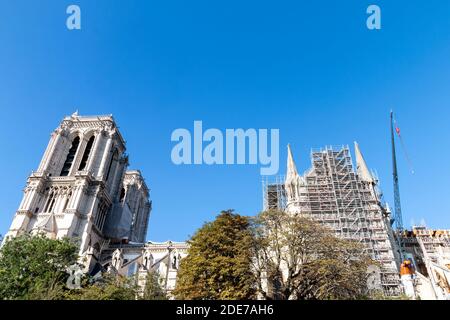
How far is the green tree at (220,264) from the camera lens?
1095 inches

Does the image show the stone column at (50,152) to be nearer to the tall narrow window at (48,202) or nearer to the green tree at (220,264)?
the tall narrow window at (48,202)

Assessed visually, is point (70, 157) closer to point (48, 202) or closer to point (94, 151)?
point (94, 151)

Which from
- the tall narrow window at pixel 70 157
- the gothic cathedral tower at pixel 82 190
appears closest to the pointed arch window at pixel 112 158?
the gothic cathedral tower at pixel 82 190

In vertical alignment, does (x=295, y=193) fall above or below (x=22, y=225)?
above

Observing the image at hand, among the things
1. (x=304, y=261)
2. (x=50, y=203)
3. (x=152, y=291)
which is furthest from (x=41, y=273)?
(x=50, y=203)

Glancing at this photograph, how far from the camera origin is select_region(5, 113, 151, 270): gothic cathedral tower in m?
50.1

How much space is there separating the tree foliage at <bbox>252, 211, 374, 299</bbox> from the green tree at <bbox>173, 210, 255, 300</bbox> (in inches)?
52.4

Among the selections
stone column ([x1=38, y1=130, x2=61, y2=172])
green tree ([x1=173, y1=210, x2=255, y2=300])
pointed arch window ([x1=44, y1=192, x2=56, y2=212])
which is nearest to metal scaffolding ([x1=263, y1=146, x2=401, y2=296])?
green tree ([x1=173, y1=210, x2=255, y2=300])

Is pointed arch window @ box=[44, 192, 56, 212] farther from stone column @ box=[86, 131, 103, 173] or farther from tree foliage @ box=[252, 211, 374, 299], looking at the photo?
tree foliage @ box=[252, 211, 374, 299]

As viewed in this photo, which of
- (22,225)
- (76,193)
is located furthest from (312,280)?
(22,225)

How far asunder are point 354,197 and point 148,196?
174ft

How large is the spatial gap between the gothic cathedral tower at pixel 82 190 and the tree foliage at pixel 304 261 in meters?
23.8
